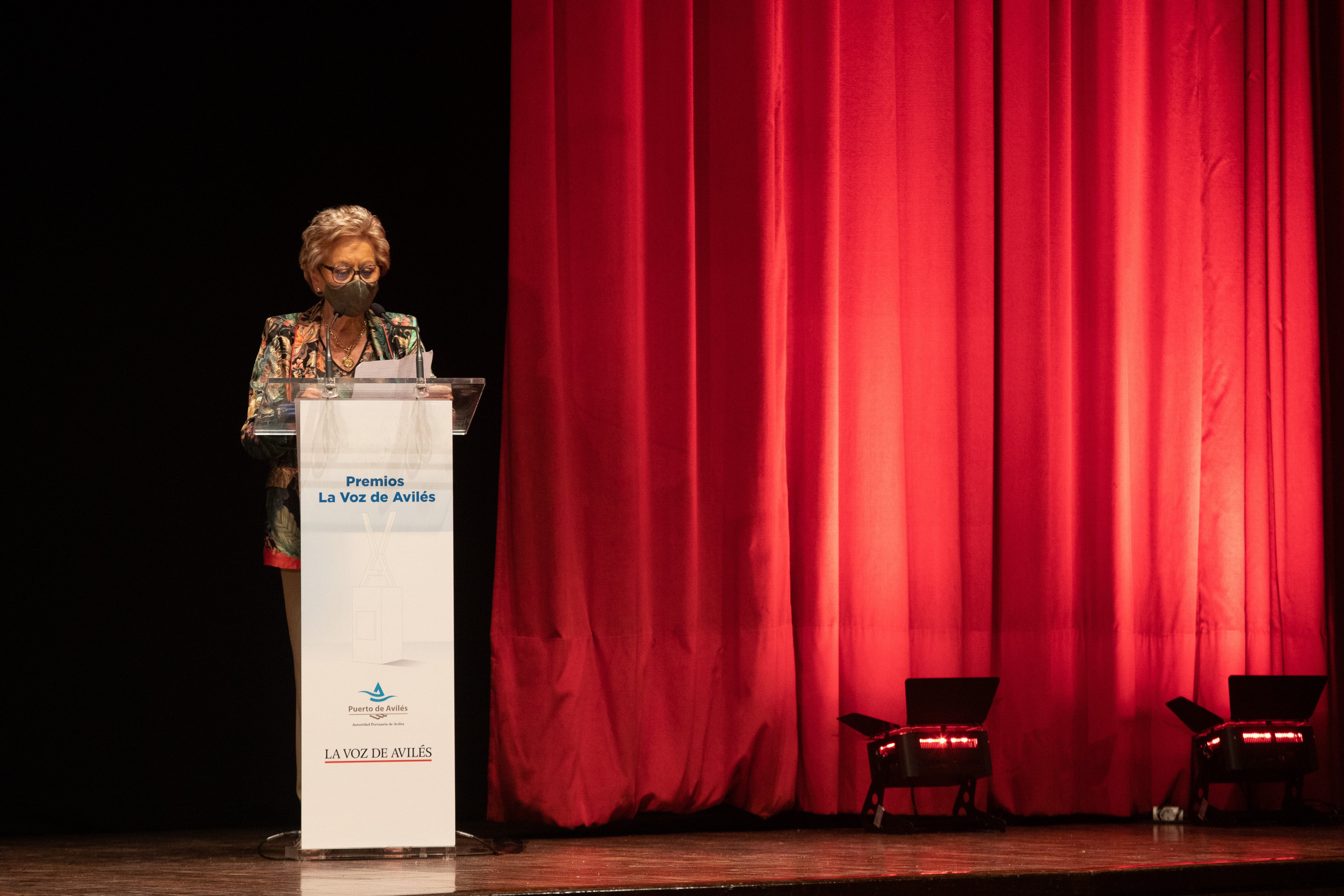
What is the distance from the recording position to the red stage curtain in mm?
3332

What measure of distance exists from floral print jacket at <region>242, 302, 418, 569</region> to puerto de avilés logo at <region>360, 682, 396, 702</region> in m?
0.38

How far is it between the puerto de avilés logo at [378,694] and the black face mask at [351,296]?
745 millimetres

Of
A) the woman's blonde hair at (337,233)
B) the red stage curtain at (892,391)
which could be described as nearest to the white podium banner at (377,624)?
the woman's blonde hair at (337,233)

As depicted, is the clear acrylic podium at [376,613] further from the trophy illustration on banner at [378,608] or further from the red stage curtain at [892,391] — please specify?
the red stage curtain at [892,391]

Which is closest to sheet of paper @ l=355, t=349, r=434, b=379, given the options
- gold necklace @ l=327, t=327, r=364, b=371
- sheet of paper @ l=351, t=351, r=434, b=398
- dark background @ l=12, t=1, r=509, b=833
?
sheet of paper @ l=351, t=351, r=434, b=398

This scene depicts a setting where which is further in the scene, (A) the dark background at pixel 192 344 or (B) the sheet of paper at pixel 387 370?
(A) the dark background at pixel 192 344

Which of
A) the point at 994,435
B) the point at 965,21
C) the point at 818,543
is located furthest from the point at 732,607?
the point at 965,21

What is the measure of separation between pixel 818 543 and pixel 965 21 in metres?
1.61

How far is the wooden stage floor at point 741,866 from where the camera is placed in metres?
2.27

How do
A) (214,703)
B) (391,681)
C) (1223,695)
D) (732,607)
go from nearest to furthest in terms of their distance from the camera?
1. (391,681)
2. (214,703)
3. (732,607)
4. (1223,695)

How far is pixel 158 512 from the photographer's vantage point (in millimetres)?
3221

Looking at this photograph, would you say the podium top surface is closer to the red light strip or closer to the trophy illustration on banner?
the trophy illustration on banner

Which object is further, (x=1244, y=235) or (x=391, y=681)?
(x=1244, y=235)

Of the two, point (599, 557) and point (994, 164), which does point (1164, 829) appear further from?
point (994, 164)
